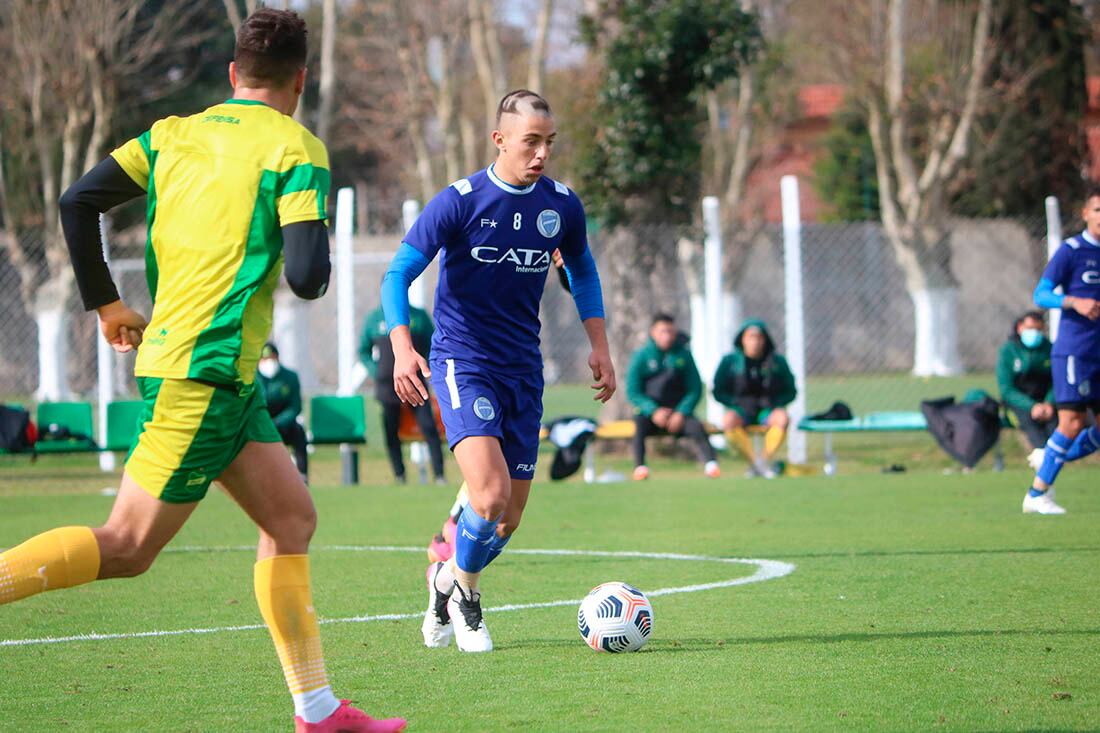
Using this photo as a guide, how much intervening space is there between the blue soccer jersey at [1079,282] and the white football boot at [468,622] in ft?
20.1

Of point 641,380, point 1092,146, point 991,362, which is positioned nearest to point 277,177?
point 641,380

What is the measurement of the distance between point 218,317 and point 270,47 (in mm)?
837

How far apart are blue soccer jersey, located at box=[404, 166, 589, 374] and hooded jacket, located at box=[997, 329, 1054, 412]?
393 inches

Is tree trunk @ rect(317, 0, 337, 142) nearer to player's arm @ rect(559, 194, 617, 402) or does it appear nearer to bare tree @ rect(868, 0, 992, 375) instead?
bare tree @ rect(868, 0, 992, 375)

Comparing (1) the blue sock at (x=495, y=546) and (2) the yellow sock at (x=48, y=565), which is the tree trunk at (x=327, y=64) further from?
(2) the yellow sock at (x=48, y=565)

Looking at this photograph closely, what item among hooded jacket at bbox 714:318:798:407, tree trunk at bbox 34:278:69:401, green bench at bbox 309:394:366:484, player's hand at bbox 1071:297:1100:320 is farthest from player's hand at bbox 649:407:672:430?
tree trunk at bbox 34:278:69:401

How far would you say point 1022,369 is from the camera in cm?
1538

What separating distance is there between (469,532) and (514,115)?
175 cm

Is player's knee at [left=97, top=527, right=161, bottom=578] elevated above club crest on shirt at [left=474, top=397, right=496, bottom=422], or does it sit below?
below

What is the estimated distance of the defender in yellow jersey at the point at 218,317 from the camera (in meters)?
4.34

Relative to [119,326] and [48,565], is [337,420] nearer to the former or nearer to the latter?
[119,326]

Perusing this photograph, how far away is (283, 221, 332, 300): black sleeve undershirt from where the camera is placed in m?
4.21

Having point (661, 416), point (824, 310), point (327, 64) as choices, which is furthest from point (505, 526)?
point (327, 64)

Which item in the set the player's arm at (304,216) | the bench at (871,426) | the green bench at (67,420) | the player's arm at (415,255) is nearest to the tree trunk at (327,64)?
the green bench at (67,420)
